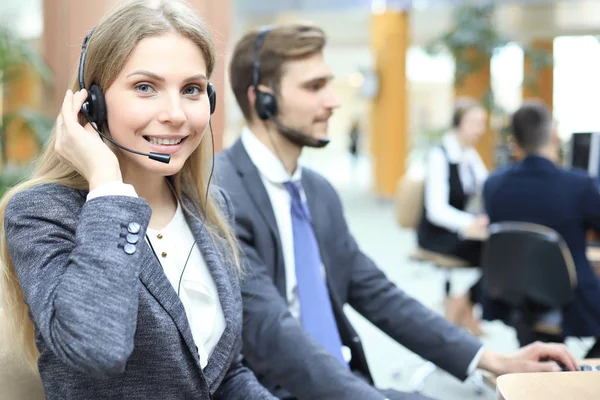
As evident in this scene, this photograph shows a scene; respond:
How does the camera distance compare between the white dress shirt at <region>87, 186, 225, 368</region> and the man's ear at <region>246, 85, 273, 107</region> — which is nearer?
the white dress shirt at <region>87, 186, 225, 368</region>

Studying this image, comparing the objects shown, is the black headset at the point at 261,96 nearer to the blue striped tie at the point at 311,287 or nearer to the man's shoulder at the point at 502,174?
the blue striped tie at the point at 311,287

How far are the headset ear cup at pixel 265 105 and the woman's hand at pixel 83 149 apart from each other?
31.7 inches

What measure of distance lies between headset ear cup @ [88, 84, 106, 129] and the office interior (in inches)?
5.9

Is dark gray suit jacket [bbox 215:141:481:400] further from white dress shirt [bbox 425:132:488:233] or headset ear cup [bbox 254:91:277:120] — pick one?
white dress shirt [bbox 425:132:488:233]

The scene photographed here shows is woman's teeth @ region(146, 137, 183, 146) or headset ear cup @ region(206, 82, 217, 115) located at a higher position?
headset ear cup @ region(206, 82, 217, 115)

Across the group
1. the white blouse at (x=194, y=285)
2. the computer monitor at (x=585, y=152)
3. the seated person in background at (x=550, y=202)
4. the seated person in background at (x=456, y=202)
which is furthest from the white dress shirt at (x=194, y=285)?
the computer monitor at (x=585, y=152)

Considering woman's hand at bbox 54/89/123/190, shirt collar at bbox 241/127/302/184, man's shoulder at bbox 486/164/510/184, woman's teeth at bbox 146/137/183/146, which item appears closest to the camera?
woman's hand at bbox 54/89/123/190

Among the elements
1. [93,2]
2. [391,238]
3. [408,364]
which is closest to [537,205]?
[408,364]

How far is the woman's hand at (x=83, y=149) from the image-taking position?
3.89 feet

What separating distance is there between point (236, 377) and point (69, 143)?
57cm

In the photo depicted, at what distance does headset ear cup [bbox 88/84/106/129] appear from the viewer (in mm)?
1258

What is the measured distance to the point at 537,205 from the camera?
11.8 ft

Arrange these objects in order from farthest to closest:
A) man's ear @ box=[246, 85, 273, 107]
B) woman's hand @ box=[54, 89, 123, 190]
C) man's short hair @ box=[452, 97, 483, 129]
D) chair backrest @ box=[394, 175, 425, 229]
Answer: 1. man's short hair @ box=[452, 97, 483, 129]
2. chair backrest @ box=[394, 175, 425, 229]
3. man's ear @ box=[246, 85, 273, 107]
4. woman's hand @ box=[54, 89, 123, 190]

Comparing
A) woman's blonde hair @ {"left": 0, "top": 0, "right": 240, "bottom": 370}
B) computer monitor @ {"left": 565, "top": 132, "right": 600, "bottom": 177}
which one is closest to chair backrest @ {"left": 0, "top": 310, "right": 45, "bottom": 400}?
woman's blonde hair @ {"left": 0, "top": 0, "right": 240, "bottom": 370}
